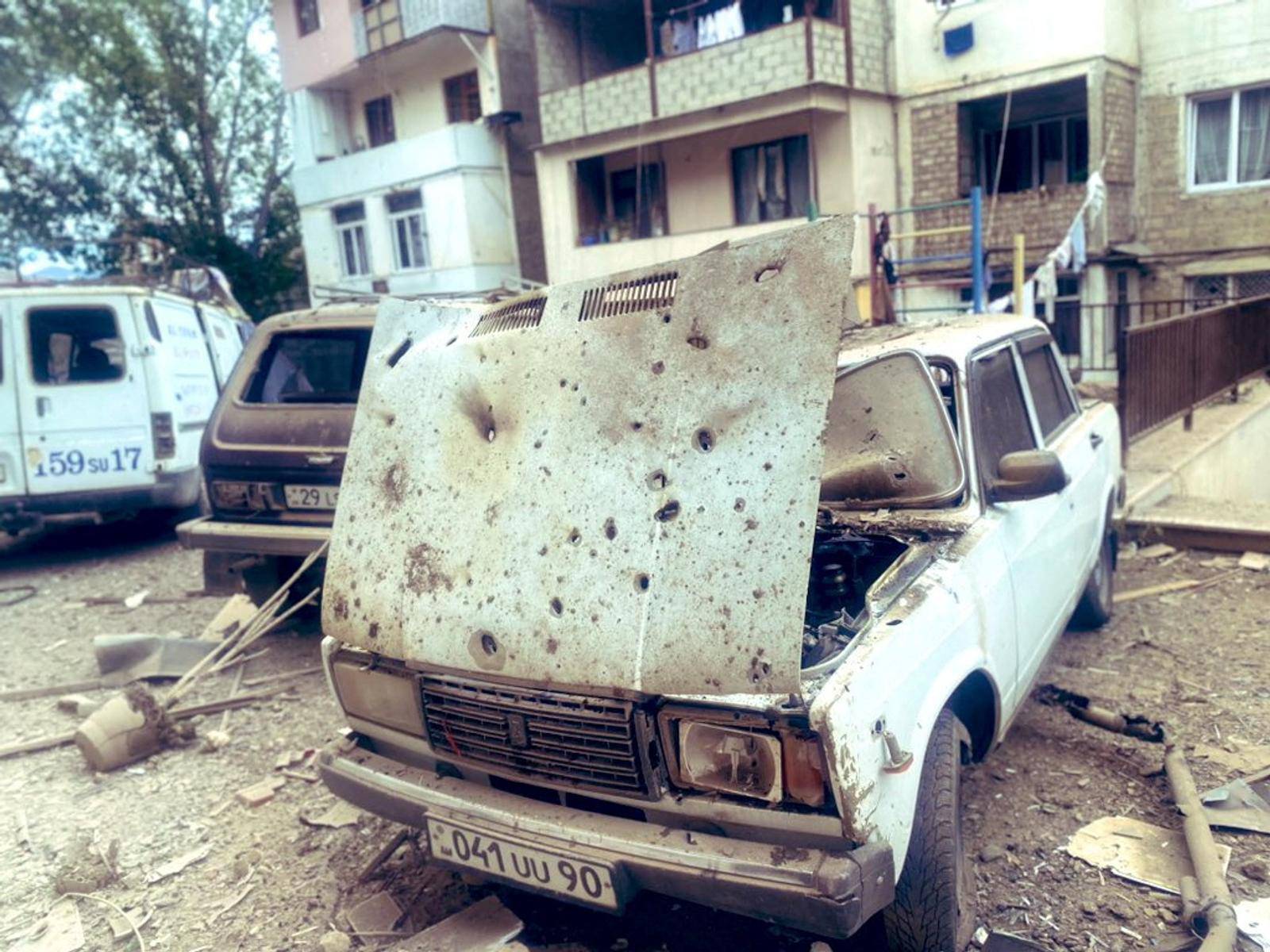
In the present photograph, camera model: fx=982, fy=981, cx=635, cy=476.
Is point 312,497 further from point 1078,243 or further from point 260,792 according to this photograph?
point 1078,243

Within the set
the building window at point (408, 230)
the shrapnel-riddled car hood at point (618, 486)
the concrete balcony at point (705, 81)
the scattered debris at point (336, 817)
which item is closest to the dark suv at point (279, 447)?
the scattered debris at point (336, 817)

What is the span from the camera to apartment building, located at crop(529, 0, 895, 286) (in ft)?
50.4

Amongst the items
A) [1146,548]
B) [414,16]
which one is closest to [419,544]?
[1146,548]

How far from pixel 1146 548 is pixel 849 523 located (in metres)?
4.07

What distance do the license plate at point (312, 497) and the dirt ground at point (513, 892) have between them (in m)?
Result: 0.95

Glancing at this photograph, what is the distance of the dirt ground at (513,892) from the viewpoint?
295 cm

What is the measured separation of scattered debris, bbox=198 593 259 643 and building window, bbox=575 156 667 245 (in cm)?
1363

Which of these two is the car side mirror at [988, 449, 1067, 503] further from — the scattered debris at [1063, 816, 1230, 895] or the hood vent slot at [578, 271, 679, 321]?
the hood vent slot at [578, 271, 679, 321]

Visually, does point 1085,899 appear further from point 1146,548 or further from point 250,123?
point 250,123

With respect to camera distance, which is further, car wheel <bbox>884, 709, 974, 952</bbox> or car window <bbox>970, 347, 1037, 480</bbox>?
car window <bbox>970, 347, 1037, 480</bbox>

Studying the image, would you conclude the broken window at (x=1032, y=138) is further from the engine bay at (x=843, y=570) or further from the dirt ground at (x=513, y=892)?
the engine bay at (x=843, y=570)

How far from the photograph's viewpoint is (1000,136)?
16.6 metres

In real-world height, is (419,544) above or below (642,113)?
below

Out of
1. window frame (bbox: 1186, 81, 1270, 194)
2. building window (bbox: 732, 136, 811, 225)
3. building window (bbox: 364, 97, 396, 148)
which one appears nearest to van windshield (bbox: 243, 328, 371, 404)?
building window (bbox: 732, 136, 811, 225)
